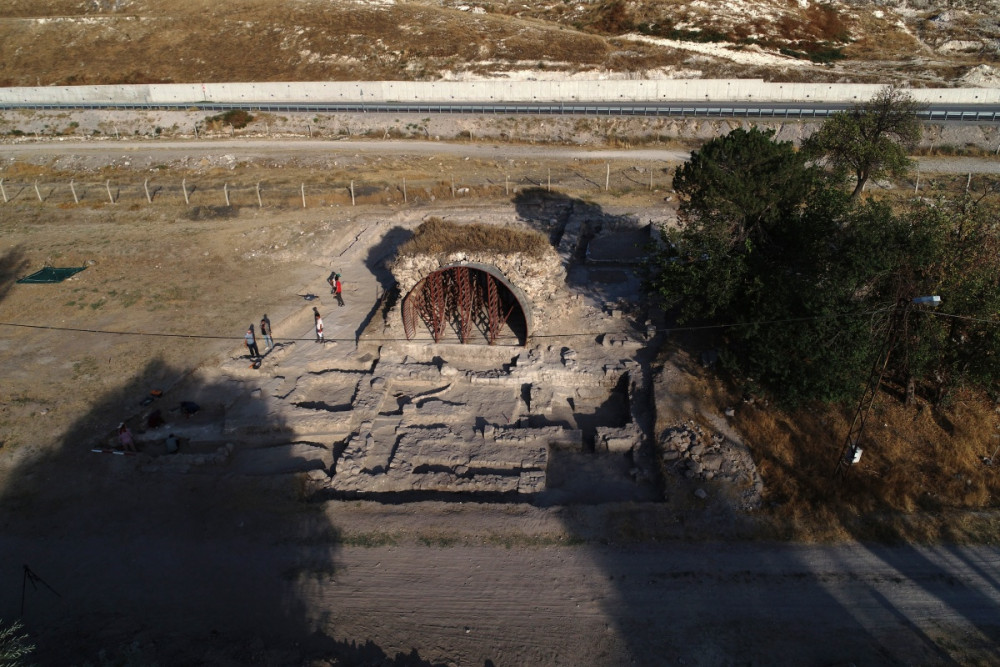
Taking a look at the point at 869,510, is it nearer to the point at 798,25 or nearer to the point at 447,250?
the point at 447,250

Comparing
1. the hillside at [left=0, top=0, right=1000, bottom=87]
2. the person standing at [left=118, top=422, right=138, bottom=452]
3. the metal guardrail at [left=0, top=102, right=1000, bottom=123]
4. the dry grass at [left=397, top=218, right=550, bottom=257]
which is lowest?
the person standing at [left=118, top=422, right=138, bottom=452]

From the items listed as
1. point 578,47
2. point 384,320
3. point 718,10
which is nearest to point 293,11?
point 578,47

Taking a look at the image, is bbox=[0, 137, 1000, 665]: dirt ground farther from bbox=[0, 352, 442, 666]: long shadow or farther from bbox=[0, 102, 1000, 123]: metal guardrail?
bbox=[0, 102, 1000, 123]: metal guardrail

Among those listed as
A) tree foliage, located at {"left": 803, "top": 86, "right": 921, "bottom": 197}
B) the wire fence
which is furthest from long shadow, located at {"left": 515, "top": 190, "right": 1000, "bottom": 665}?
the wire fence

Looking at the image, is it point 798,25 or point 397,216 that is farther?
point 798,25

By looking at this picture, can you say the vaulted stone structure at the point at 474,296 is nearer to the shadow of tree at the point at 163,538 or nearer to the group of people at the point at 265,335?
the group of people at the point at 265,335

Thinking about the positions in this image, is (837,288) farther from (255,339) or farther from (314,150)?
(314,150)
